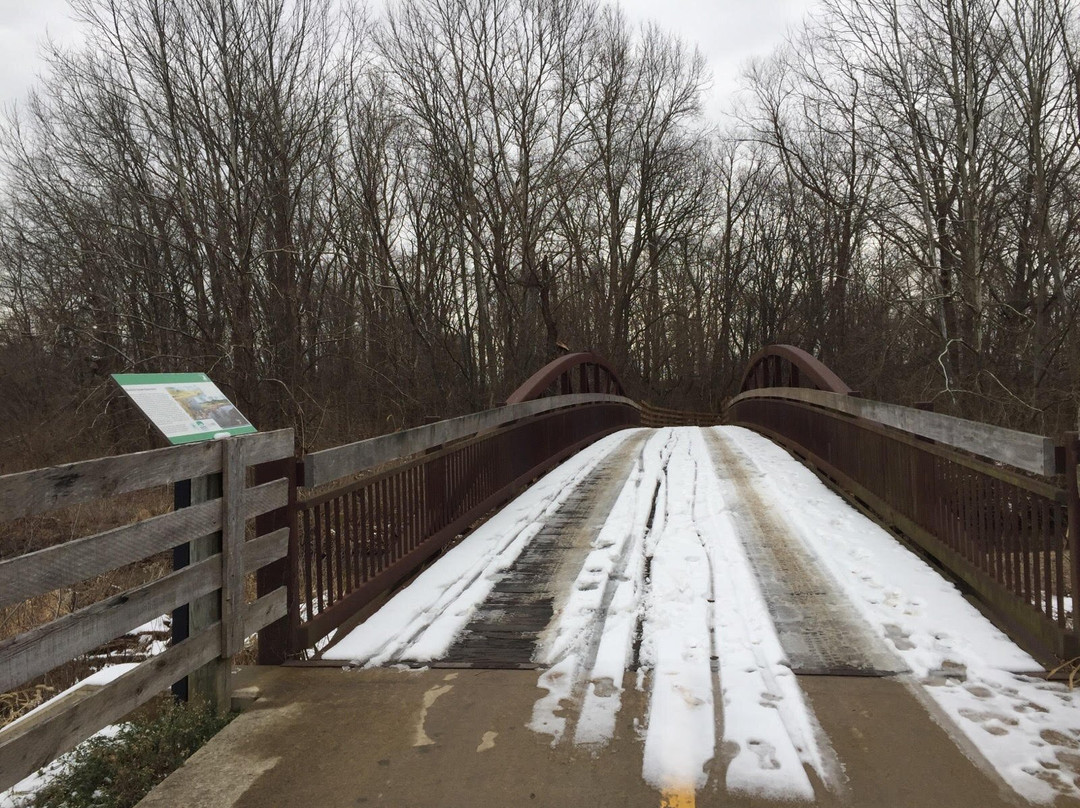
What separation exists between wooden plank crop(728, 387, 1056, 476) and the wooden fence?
11.0 feet

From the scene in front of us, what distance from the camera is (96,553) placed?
2.46 m

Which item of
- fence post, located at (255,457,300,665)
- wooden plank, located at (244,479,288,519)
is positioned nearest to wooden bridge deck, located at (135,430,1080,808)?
fence post, located at (255,457,300,665)

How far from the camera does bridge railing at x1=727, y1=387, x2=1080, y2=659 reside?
10.9 feet

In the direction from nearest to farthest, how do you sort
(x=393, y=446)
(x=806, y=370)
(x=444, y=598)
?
(x=444, y=598) < (x=393, y=446) < (x=806, y=370)

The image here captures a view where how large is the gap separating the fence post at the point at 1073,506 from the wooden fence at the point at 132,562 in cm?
340

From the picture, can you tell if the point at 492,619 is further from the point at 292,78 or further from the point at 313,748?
the point at 292,78

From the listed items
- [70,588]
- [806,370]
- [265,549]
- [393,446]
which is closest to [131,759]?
[265,549]

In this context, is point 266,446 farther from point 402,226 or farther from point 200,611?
point 402,226

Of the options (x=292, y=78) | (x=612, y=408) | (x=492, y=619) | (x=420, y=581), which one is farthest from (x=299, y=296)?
(x=492, y=619)

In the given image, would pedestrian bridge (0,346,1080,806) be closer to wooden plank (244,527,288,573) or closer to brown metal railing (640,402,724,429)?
wooden plank (244,527,288,573)

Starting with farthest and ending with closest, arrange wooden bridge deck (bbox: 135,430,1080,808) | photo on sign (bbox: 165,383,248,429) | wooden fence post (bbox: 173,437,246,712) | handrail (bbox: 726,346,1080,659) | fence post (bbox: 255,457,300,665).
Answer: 1. fence post (bbox: 255,457,300,665)
2. handrail (bbox: 726,346,1080,659)
3. photo on sign (bbox: 165,383,248,429)
4. wooden fence post (bbox: 173,437,246,712)
5. wooden bridge deck (bbox: 135,430,1080,808)

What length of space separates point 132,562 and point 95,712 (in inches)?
23.6

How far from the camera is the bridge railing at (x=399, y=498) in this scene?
381 centimetres

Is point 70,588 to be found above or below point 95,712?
below
